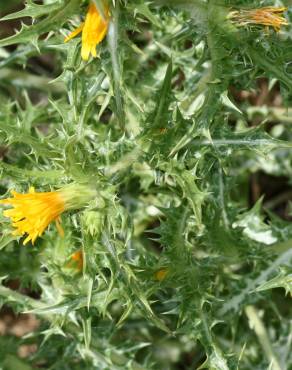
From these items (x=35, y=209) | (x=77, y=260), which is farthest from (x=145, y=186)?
(x=35, y=209)

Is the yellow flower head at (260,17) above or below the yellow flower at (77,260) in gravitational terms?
above

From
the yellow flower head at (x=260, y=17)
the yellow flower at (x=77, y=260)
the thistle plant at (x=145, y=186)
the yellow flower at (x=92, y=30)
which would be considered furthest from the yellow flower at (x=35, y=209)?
the yellow flower head at (x=260, y=17)

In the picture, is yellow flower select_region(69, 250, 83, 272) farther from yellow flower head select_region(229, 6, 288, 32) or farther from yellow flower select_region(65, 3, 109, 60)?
yellow flower head select_region(229, 6, 288, 32)

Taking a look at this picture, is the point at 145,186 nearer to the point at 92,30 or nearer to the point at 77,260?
the point at 77,260

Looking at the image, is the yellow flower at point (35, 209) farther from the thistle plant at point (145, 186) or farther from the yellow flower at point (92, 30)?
the yellow flower at point (92, 30)

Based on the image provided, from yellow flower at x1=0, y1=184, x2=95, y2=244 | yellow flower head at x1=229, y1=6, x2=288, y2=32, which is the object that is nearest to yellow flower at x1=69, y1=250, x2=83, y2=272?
yellow flower at x1=0, y1=184, x2=95, y2=244

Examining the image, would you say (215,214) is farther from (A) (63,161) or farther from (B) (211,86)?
(A) (63,161)

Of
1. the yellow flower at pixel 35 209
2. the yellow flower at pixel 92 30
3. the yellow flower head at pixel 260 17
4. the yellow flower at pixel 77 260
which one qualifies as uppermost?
the yellow flower at pixel 92 30

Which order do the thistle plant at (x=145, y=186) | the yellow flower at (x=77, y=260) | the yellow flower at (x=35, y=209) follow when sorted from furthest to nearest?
1. the yellow flower at (x=77, y=260)
2. the thistle plant at (x=145, y=186)
3. the yellow flower at (x=35, y=209)

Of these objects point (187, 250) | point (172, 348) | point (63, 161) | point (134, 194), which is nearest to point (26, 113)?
point (134, 194)
